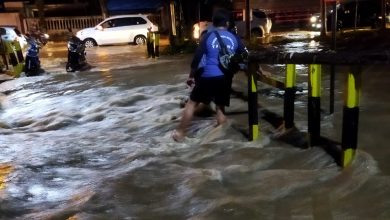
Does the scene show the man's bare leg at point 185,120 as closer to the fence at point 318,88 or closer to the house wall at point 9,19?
the fence at point 318,88

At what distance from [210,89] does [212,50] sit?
485mm

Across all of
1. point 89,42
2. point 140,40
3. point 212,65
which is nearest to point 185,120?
point 212,65

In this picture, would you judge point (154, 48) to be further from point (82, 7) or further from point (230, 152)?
point (82, 7)

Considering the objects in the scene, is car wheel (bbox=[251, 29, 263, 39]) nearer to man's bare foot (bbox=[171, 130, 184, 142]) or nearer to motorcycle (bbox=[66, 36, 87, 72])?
motorcycle (bbox=[66, 36, 87, 72])

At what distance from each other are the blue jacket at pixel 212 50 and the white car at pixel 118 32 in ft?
62.6

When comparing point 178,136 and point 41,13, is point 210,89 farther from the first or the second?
point 41,13

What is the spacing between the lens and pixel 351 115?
4262 millimetres

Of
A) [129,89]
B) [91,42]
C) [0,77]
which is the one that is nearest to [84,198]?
[129,89]

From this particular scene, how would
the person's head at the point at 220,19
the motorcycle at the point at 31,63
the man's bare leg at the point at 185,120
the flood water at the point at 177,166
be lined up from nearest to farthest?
the flood water at the point at 177,166 < the person's head at the point at 220,19 < the man's bare leg at the point at 185,120 < the motorcycle at the point at 31,63

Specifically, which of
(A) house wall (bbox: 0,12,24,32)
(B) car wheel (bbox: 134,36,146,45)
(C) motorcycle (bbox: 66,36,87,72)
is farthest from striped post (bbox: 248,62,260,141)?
(A) house wall (bbox: 0,12,24,32)

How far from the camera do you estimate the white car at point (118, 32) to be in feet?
80.5

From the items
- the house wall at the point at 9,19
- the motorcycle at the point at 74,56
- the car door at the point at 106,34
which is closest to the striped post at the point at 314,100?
the motorcycle at the point at 74,56

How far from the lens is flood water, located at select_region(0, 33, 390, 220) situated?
4016 mm

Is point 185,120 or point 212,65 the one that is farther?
point 185,120
